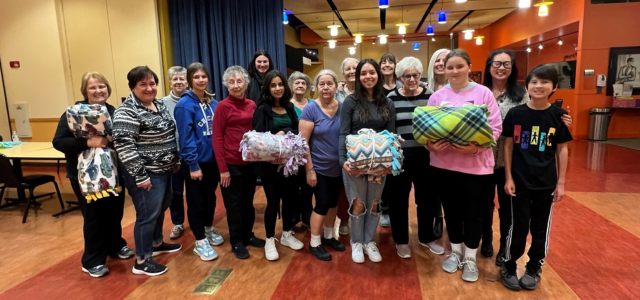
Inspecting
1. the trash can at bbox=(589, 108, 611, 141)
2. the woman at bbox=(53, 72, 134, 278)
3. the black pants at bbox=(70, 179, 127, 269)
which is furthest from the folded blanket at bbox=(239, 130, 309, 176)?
the trash can at bbox=(589, 108, 611, 141)

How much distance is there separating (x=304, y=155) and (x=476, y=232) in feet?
4.06

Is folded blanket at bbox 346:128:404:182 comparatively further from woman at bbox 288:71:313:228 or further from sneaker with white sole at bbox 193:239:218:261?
sneaker with white sole at bbox 193:239:218:261

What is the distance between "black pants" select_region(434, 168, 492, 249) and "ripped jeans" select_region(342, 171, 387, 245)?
423 mm

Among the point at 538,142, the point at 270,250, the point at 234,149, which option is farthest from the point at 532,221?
the point at 234,149

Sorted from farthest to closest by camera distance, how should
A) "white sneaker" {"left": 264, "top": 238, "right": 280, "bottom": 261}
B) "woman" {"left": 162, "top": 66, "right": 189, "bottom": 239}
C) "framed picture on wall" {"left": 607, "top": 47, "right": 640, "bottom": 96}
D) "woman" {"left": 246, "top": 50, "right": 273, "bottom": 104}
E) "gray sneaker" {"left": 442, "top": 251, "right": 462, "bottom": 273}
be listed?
"framed picture on wall" {"left": 607, "top": 47, "right": 640, "bottom": 96}
"woman" {"left": 246, "top": 50, "right": 273, "bottom": 104}
"woman" {"left": 162, "top": 66, "right": 189, "bottom": 239}
"white sneaker" {"left": 264, "top": 238, "right": 280, "bottom": 261}
"gray sneaker" {"left": 442, "top": 251, "right": 462, "bottom": 273}

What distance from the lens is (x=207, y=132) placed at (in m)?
2.64

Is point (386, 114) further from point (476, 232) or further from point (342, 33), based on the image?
point (342, 33)

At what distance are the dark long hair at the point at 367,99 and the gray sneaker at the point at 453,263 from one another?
3.56 ft

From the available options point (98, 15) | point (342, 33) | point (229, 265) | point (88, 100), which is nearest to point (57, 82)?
point (98, 15)

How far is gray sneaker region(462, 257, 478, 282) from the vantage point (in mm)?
2225

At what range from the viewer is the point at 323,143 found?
243cm

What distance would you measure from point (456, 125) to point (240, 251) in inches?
71.2

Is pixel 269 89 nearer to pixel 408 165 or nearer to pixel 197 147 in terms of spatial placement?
pixel 197 147

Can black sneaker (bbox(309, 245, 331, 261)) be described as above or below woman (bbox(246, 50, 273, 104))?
below
